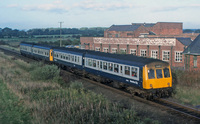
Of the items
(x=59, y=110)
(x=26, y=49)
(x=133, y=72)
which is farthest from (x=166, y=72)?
(x=26, y=49)

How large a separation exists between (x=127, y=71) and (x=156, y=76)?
2406mm

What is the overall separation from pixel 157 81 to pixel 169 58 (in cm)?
1988

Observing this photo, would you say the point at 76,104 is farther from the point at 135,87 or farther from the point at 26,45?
the point at 26,45

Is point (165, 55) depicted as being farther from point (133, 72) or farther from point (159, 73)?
point (159, 73)

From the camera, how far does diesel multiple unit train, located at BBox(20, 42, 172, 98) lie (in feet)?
49.4

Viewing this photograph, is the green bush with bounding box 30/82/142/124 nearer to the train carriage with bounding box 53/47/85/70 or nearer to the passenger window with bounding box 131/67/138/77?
the passenger window with bounding box 131/67/138/77

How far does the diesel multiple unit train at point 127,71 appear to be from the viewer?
15055mm

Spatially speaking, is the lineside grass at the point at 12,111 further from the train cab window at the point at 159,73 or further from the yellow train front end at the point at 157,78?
the train cab window at the point at 159,73

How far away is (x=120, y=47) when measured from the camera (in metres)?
39.5

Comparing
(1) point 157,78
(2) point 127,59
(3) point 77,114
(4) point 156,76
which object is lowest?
(3) point 77,114

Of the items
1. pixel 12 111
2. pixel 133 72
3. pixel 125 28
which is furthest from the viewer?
pixel 125 28

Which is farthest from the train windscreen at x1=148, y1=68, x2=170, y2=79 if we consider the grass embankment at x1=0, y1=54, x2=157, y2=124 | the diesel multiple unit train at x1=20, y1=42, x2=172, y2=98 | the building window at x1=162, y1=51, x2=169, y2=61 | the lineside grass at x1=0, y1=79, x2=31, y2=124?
the building window at x1=162, y1=51, x2=169, y2=61

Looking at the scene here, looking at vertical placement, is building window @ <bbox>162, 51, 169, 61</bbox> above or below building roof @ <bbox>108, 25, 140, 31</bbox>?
below

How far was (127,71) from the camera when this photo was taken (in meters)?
16.8
